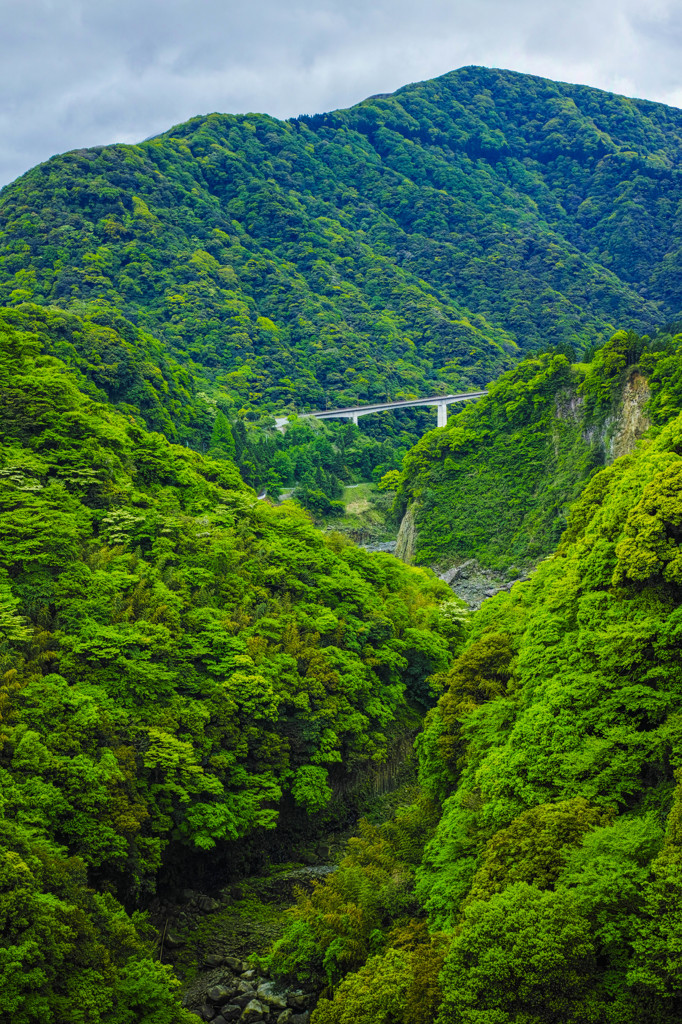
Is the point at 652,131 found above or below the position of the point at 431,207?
above

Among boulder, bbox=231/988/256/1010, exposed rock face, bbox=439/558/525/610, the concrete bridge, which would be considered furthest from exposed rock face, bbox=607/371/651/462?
boulder, bbox=231/988/256/1010

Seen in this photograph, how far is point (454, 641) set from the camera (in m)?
38.5

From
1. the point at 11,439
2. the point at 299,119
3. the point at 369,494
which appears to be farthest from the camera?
the point at 299,119

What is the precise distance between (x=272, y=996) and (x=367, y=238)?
12416 cm

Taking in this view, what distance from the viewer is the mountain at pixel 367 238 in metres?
97.8

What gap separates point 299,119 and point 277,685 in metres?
156

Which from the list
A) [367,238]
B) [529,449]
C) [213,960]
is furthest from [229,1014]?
[367,238]

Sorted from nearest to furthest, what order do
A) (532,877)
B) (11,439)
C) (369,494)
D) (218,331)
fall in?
(532,877) < (11,439) < (369,494) < (218,331)

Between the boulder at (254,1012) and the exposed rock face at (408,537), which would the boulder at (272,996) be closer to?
the boulder at (254,1012)

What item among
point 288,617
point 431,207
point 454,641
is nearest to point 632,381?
point 454,641

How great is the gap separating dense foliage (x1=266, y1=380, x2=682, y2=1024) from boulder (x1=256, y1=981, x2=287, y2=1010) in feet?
2.81

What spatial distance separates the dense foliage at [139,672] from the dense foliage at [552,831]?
447 cm

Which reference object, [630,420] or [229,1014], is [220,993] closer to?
[229,1014]

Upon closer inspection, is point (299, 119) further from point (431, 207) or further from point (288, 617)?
point (288, 617)
